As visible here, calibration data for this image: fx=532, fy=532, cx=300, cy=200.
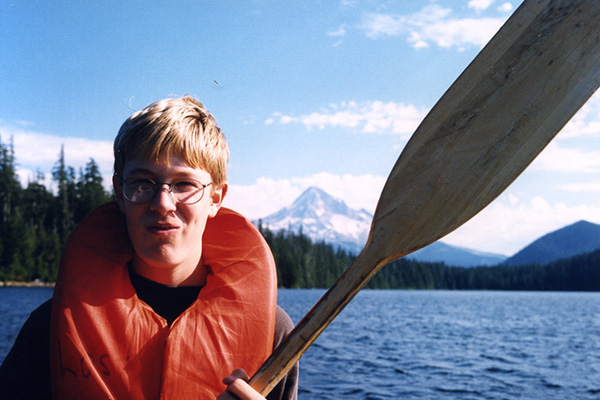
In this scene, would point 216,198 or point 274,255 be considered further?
point 274,255

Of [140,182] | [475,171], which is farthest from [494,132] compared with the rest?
[140,182]

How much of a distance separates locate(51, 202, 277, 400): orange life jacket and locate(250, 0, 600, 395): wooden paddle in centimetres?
60

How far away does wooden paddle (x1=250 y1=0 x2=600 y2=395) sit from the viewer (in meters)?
1.87

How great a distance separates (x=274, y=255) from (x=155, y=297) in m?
77.5

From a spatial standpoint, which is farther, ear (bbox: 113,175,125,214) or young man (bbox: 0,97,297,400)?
ear (bbox: 113,175,125,214)

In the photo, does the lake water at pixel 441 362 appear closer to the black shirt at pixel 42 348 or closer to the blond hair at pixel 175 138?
the black shirt at pixel 42 348

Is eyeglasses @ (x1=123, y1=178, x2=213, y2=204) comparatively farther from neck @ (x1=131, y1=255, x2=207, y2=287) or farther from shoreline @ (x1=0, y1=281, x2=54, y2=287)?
shoreline @ (x1=0, y1=281, x2=54, y2=287)

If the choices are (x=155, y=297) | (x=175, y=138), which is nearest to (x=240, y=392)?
(x=155, y=297)

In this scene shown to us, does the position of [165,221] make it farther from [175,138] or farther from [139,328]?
[139,328]

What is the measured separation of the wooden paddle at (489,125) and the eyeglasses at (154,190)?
73 centimetres

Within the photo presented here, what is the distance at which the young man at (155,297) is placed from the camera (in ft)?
6.74

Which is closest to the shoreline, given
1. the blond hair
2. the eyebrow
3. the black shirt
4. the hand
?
the black shirt

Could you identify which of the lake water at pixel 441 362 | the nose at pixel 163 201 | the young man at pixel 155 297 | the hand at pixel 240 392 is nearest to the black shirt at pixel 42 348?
the young man at pixel 155 297

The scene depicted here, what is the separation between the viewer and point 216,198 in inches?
95.3
